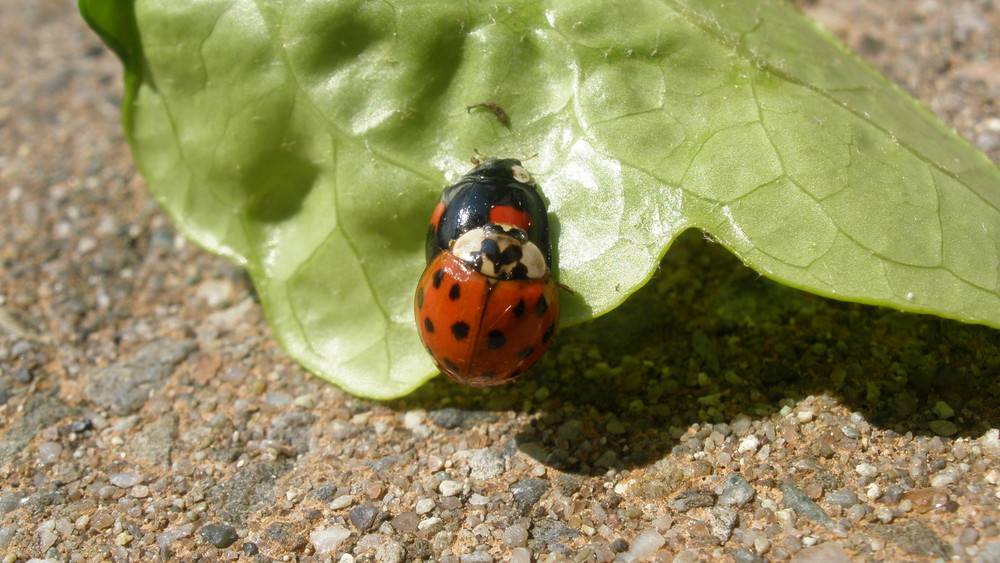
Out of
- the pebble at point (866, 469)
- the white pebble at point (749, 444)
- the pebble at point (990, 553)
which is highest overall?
the pebble at point (990, 553)

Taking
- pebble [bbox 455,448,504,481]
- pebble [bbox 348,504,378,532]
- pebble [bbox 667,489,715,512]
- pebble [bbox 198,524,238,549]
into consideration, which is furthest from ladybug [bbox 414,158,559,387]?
pebble [bbox 198,524,238,549]

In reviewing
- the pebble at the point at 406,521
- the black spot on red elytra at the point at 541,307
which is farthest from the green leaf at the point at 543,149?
the pebble at the point at 406,521

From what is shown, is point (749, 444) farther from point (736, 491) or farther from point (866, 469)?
point (866, 469)

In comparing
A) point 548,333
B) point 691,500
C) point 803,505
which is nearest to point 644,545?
point 691,500

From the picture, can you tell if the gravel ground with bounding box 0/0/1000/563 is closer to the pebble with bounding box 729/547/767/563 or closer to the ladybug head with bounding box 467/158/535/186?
the pebble with bounding box 729/547/767/563

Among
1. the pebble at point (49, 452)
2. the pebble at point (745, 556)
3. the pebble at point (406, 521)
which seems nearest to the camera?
the pebble at point (745, 556)

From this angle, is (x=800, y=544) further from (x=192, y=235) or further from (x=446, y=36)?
(x=192, y=235)

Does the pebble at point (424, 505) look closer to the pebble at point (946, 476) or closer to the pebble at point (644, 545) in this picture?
the pebble at point (644, 545)
